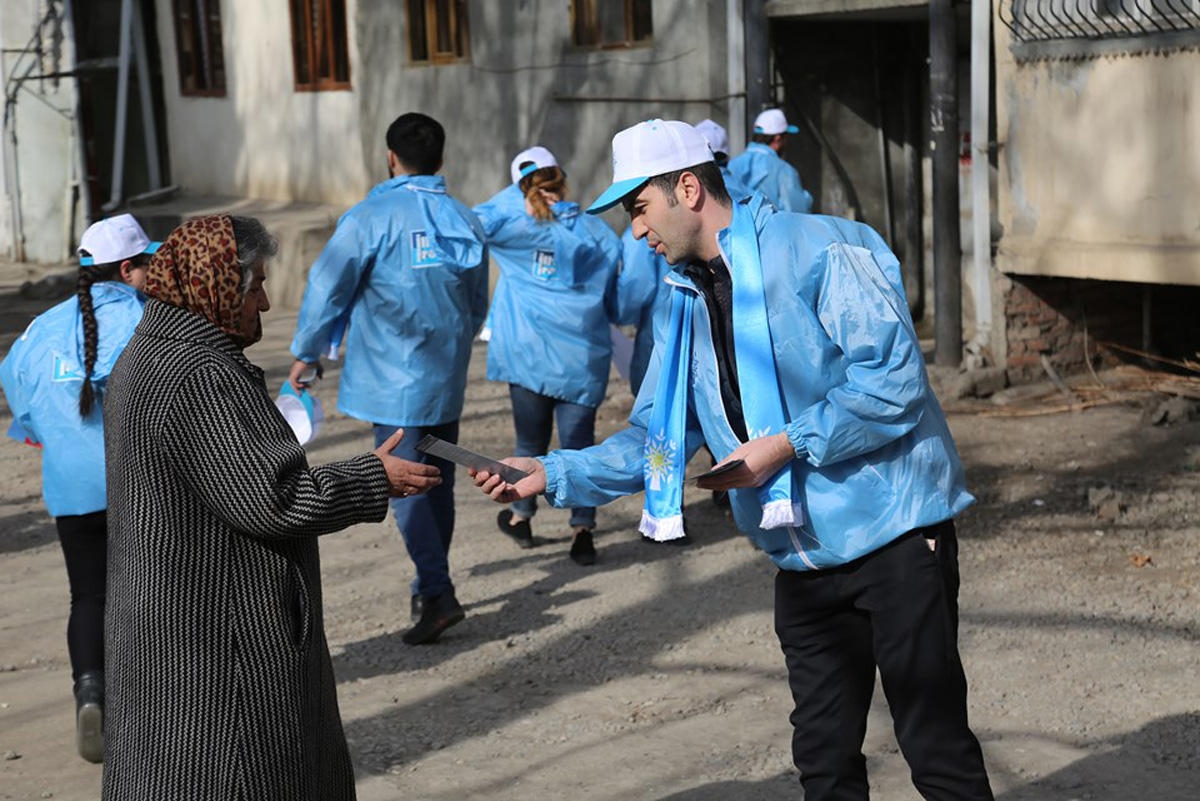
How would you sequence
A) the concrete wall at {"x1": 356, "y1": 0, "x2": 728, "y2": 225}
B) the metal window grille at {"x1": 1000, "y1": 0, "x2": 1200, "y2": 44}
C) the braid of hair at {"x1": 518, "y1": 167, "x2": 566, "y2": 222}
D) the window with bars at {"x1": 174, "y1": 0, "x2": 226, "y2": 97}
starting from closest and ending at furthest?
the braid of hair at {"x1": 518, "y1": 167, "x2": 566, "y2": 222} < the metal window grille at {"x1": 1000, "y1": 0, "x2": 1200, "y2": 44} < the concrete wall at {"x1": 356, "y1": 0, "x2": 728, "y2": 225} < the window with bars at {"x1": 174, "y1": 0, "x2": 226, "y2": 97}

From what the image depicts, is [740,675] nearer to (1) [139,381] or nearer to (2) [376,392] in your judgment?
(2) [376,392]

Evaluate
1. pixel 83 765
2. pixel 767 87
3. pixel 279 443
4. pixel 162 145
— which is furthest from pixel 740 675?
pixel 162 145

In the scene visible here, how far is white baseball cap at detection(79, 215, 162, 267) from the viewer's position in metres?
5.45

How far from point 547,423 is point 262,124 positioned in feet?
42.6

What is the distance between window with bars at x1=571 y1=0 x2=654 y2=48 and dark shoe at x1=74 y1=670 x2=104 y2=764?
9.25 m

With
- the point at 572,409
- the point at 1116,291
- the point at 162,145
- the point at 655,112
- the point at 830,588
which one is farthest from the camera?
the point at 162,145

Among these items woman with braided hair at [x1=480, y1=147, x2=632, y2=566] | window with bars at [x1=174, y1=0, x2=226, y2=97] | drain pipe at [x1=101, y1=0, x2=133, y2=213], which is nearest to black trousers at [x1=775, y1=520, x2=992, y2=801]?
woman with braided hair at [x1=480, y1=147, x2=632, y2=566]

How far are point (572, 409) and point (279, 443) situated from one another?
4.45m

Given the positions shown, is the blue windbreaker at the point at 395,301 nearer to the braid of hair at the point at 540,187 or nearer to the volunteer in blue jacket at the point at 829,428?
the braid of hair at the point at 540,187

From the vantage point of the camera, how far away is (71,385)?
5.42 metres

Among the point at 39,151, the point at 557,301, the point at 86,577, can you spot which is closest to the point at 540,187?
the point at 557,301

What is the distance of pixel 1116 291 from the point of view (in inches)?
443

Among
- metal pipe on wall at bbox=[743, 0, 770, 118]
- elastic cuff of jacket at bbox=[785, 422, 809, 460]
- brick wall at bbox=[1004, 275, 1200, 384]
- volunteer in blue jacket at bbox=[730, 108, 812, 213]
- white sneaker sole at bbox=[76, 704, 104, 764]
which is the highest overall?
metal pipe on wall at bbox=[743, 0, 770, 118]

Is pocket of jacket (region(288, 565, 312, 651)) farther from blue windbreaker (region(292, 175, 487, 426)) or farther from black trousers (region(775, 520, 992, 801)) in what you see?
blue windbreaker (region(292, 175, 487, 426))
